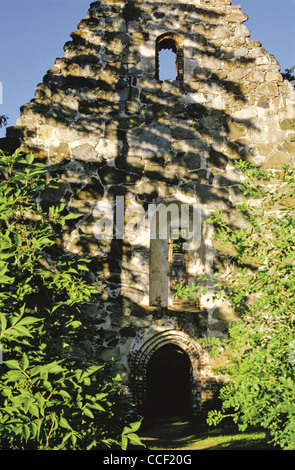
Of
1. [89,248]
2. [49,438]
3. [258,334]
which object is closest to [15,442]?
[49,438]

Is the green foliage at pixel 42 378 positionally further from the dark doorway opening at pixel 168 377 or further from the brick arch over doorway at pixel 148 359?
the dark doorway opening at pixel 168 377

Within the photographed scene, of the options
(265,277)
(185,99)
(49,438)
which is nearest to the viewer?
(49,438)

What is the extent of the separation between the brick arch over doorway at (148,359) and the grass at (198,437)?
0.33 meters

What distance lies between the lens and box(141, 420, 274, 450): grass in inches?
213

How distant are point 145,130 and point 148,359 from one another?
11.8 feet

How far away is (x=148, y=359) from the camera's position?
6.95 meters

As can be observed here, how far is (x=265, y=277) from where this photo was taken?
12.6 feet

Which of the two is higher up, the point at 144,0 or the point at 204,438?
the point at 144,0

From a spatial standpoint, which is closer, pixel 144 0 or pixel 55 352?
pixel 55 352

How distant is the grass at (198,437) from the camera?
5.41 m

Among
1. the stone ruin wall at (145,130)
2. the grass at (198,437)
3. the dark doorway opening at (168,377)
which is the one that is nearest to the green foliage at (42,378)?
the grass at (198,437)

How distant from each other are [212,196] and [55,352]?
14.3 ft

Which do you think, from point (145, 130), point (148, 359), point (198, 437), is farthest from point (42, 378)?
point (145, 130)

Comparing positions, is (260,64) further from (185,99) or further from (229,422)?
(229,422)
